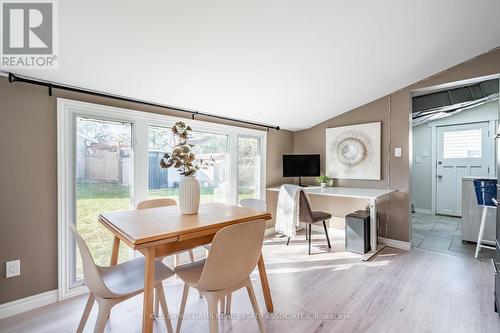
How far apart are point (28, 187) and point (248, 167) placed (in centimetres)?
257

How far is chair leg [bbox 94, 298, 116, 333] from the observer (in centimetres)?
118

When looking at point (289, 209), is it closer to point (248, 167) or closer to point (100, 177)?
point (248, 167)

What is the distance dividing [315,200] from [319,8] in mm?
3162

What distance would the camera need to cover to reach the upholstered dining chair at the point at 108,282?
1177 mm

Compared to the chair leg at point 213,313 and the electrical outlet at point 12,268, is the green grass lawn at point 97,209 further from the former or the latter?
the chair leg at point 213,313

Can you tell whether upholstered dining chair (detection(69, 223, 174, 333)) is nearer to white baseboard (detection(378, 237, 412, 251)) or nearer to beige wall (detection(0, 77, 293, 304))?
beige wall (detection(0, 77, 293, 304))

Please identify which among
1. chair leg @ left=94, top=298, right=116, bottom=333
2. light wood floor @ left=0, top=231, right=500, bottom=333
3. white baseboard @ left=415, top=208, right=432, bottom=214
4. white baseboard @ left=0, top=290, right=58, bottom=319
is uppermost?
chair leg @ left=94, top=298, right=116, bottom=333

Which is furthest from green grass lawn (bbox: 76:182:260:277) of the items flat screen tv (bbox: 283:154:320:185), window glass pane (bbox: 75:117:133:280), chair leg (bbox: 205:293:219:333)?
flat screen tv (bbox: 283:154:320:185)

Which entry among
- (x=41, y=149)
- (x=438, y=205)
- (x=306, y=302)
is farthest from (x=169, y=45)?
(x=438, y=205)

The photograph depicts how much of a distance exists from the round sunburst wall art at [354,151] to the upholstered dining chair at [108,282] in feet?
10.3

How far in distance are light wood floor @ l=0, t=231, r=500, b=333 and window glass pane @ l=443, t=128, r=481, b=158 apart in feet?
9.60

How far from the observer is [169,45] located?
1.73m

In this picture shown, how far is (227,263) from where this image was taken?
4.09ft

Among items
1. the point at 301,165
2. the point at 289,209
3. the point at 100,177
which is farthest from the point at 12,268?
the point at 301,165
